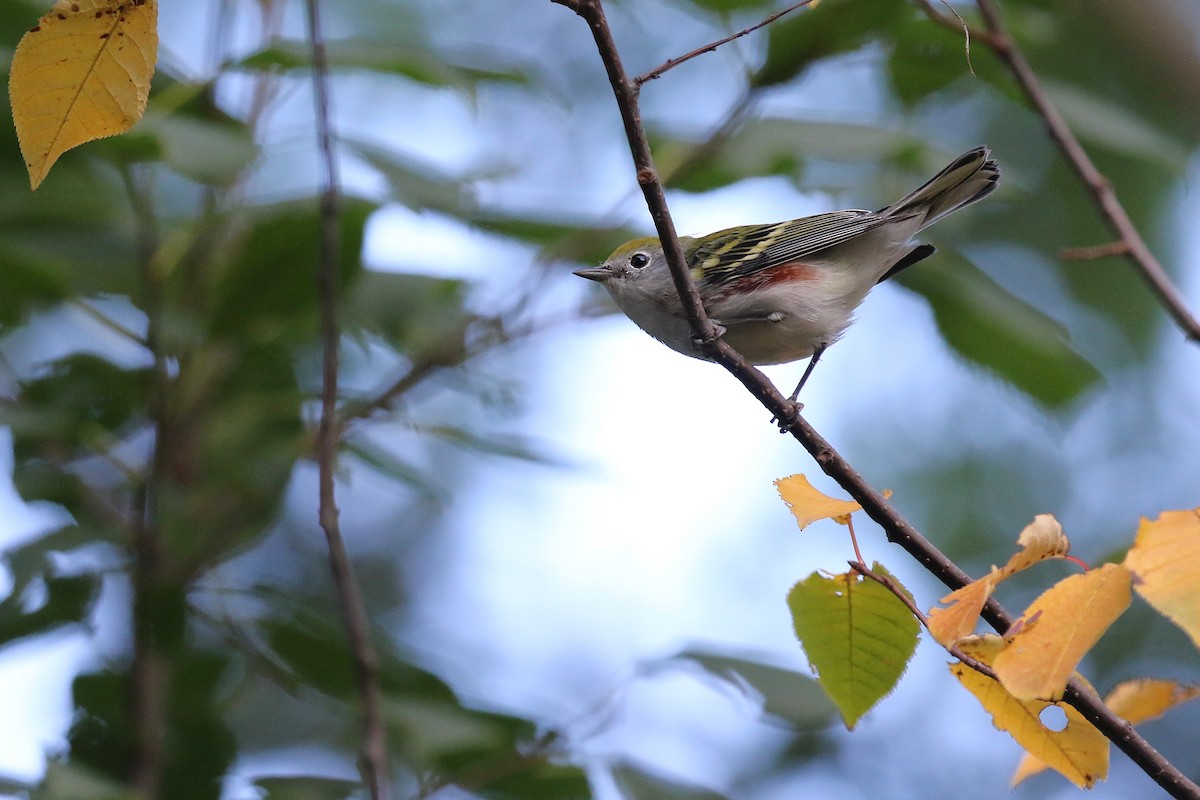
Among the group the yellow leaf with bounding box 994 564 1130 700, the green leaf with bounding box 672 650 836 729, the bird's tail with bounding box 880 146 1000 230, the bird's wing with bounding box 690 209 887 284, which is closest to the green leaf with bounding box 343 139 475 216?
the bird's wing with bounding box 690 209 887 284

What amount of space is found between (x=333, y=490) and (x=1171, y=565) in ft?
5.39

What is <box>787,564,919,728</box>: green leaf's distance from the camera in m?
1.88

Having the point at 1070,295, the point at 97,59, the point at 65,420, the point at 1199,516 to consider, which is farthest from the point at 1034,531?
the point at 1070,295

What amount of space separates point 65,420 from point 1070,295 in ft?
21.8

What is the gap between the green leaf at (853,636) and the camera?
188cm

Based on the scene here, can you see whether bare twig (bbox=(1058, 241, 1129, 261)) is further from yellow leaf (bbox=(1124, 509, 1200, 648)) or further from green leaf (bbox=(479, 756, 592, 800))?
green leaf (bbox=(479, 756, 592, 800))

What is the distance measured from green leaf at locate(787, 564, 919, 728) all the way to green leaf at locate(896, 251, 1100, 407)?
5.01ft

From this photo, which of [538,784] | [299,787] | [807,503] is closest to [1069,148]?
[807,503]

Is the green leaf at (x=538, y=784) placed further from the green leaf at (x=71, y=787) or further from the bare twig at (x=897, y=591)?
the bare twig at (x=897, y=591)

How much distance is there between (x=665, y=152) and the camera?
3.44 m

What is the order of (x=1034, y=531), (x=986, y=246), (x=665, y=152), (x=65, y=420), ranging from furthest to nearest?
(x=986, y=246) < (x=665, y=152) < (x=65, y=420) < (x=1034, y=531)

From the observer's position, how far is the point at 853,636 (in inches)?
74.9

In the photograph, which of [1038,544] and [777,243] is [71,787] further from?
[777,243]

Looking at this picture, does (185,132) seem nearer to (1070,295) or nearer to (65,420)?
(65,420)
